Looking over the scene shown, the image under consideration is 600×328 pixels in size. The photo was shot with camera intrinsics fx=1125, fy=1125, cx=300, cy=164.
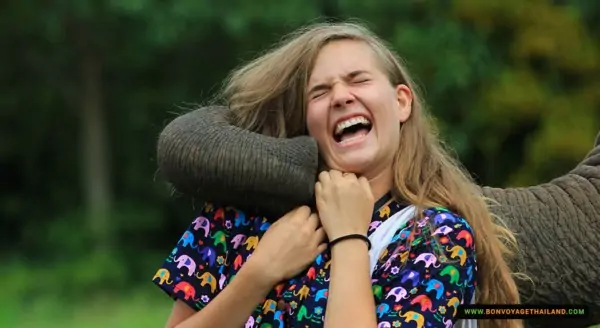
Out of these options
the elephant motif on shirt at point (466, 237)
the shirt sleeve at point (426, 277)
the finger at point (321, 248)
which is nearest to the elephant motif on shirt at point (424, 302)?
the shirt sleeve at point (426, 277)

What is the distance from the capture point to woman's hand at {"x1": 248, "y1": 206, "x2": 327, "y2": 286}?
1.90 meters

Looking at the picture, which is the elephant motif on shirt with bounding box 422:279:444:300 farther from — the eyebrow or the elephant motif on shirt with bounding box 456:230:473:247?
the eyebrow

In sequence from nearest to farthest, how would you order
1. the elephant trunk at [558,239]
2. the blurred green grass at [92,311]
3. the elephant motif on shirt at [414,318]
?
the elephant motif on shirt at [414,318]
the elephant trunk at [558,239]
the blurred green grass at [92,311]

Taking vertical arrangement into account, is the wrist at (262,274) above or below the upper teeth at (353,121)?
below

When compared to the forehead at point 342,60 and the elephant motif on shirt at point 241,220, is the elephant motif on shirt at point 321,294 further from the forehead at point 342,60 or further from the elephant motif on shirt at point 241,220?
the forehead at point 342,60

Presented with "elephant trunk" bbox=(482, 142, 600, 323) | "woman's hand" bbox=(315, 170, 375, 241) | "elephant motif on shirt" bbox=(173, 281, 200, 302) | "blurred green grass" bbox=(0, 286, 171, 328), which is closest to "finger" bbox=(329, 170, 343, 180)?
"woman's hand" bbox=(315, 170, 375, 241)

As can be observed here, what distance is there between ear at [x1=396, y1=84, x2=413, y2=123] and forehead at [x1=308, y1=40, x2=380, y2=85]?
8cm

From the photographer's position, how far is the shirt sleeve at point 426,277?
1.78 m

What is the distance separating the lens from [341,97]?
1.95 meters

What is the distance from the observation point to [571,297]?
9.10 ft

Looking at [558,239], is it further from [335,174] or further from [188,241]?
[188,241]

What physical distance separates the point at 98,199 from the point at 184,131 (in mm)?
11094

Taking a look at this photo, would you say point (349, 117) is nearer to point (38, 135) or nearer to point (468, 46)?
point (468, 46)

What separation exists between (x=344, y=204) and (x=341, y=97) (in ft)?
0.62
